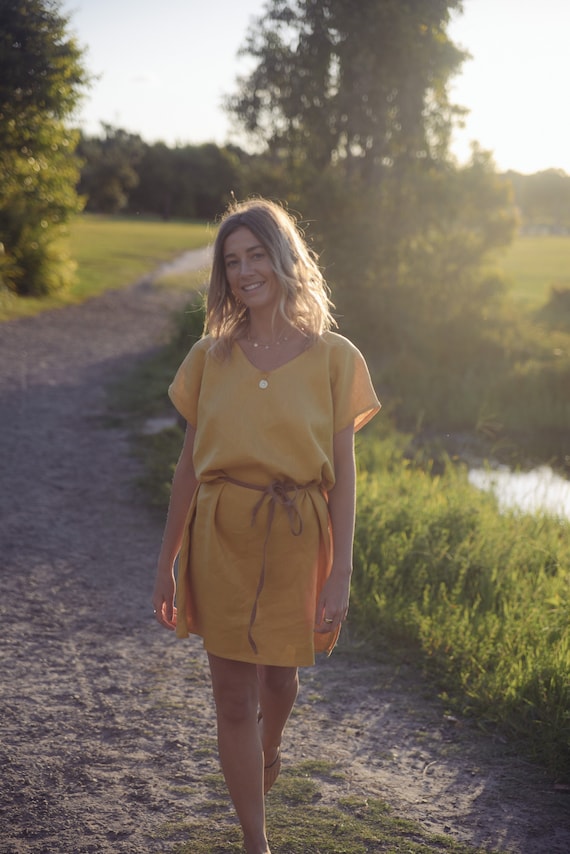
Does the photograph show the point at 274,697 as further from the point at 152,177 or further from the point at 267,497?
the point at 152,177

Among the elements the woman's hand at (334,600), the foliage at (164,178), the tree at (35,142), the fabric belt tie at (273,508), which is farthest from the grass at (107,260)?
the foliage at (164,178)

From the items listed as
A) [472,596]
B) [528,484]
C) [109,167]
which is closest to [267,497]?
[472,596]

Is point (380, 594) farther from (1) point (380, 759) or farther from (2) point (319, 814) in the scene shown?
(2) point (319, 814)

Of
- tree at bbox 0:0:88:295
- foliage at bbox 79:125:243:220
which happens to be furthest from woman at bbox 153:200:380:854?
foliage at bbox 79:125:243:220

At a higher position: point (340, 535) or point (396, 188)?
point (396, 188)

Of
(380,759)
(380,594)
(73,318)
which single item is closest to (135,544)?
(380,594)

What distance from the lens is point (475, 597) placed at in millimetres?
5344

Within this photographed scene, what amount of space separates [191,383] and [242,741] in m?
1.07

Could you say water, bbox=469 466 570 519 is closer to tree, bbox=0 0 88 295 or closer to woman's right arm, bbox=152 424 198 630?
woman's right arm, bbox=152 424 198 630

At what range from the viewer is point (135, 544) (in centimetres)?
639

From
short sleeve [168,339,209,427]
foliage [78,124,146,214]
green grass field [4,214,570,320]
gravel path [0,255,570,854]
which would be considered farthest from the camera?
foliage [78,124,146,214]

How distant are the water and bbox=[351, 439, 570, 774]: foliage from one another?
36.6 inches

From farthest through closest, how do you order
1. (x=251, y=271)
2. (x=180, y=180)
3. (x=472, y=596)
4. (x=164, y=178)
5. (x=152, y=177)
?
(x=180, y=180)
(x=152, y=177)
(x=164, y=178)
(x=472, y=596)
(x=251, y=271)

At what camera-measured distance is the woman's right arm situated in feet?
9.40
